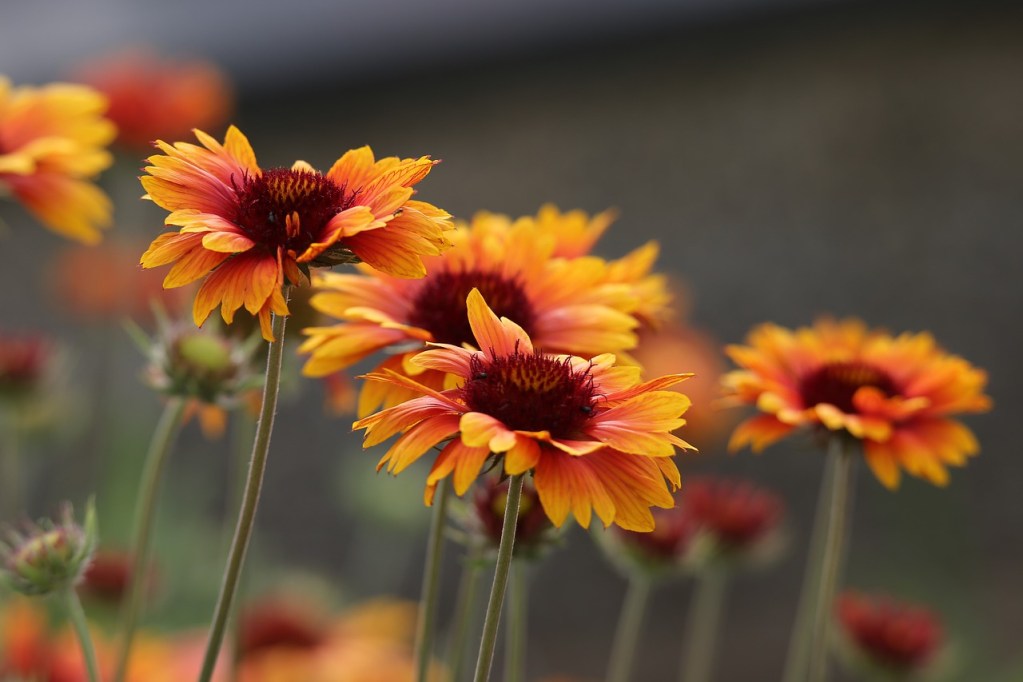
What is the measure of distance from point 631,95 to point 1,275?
185 cm

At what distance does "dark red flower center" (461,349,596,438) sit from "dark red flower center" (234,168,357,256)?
0.35 feet

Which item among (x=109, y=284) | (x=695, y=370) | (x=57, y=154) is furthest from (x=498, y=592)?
(x=109, y=284)

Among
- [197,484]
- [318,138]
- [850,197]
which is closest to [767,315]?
[850,197]

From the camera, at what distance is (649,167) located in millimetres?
3092

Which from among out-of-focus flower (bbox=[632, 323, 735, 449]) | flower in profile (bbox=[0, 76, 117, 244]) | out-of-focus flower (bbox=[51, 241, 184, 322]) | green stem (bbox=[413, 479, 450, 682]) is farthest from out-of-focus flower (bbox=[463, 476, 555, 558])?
out-of-focus flower (bbox=[51, 241, 184, 322])

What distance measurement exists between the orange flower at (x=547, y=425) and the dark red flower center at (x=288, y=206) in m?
0.08

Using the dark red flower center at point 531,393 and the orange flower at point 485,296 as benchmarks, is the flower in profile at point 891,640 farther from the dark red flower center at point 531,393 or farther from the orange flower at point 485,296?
the dark red flower center at point 531,393

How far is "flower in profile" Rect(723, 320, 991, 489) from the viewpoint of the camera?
77 centimetres

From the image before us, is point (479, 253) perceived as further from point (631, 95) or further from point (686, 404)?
point (631, 95)

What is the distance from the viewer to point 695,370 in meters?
1.72

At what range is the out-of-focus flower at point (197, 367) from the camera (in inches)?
31.3

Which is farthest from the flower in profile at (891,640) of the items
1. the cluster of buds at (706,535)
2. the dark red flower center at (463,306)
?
the dark red flower center at (463,306)

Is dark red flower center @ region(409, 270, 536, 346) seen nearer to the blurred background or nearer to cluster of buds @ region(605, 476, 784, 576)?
cluster of buds @ region(605, 476, 784, 576)

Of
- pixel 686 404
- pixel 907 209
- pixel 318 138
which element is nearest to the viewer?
pixel 686 404
